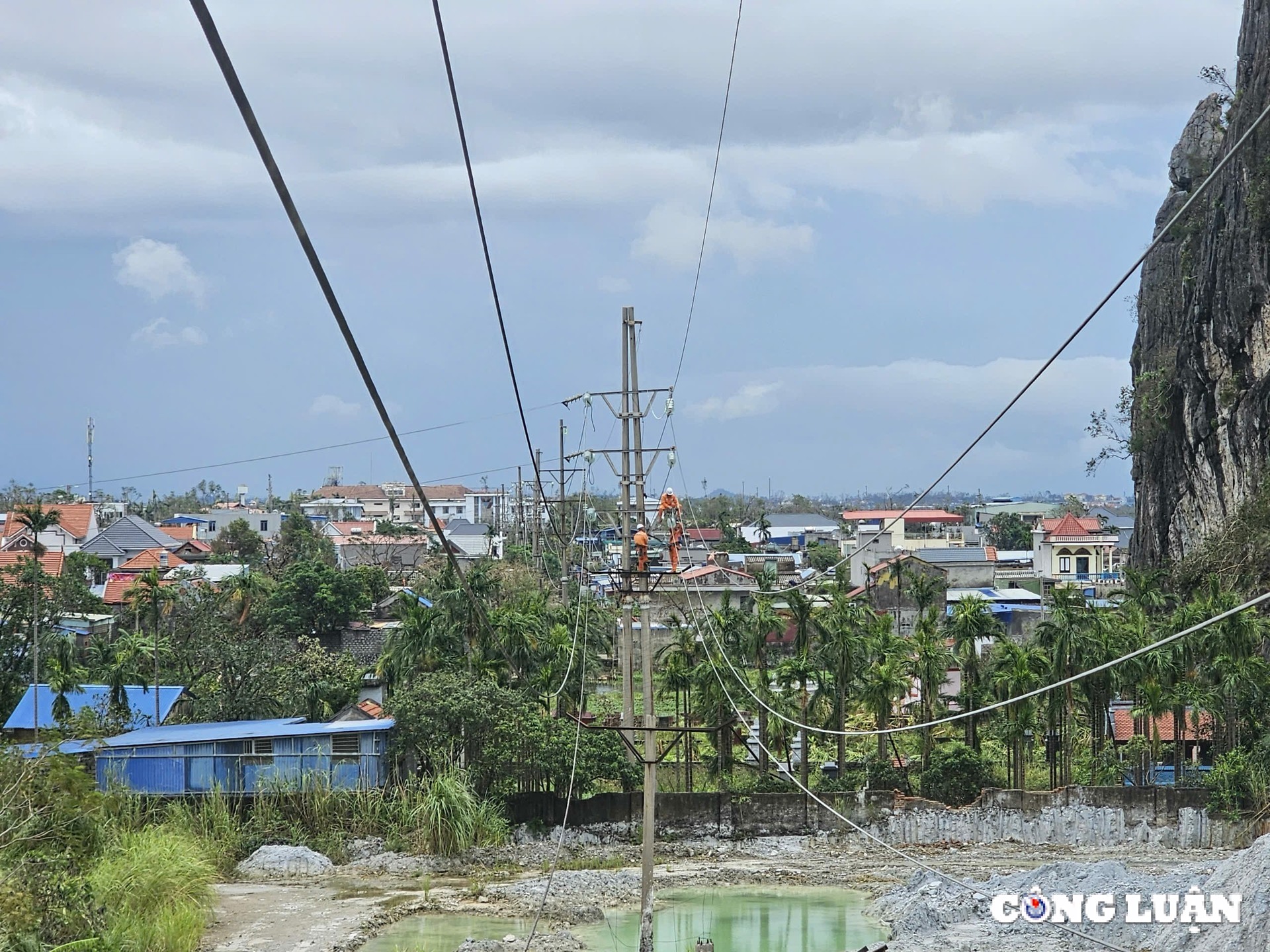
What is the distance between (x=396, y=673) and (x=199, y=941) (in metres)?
9.88

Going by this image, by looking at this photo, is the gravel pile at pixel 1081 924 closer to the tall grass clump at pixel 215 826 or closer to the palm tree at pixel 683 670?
the palm tree at pixel 683 670

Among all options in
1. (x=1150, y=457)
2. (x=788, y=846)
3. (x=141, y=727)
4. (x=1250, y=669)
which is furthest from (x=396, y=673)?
(x=1150, y=457)

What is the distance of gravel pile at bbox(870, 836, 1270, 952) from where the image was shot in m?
13.8

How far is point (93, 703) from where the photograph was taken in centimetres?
2606

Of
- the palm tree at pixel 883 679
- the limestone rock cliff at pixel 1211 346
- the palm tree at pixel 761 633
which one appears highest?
the limestone rock cliff at pixel 1211 346

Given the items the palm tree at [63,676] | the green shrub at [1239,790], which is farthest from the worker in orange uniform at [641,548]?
the palm tree at [63,676]

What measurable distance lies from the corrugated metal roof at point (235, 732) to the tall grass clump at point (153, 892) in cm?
337

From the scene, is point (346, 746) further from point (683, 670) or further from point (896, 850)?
point (896, 850)

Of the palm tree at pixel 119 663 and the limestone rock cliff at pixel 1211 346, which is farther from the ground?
the limestone rock cliff at pixel 1211 346

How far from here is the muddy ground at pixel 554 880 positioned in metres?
17.6

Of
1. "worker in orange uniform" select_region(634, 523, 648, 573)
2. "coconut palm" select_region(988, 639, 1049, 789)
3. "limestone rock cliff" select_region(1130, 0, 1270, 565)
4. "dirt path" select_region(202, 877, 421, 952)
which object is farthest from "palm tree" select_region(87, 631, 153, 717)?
"limestone rock cliff" select_region(1130, 0, 1270, 565)

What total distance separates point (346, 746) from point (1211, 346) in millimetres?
25191

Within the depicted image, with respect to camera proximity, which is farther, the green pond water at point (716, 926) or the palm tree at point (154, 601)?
the palm tree at point (154, 601)

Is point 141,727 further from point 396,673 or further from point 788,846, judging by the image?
point 788,846
